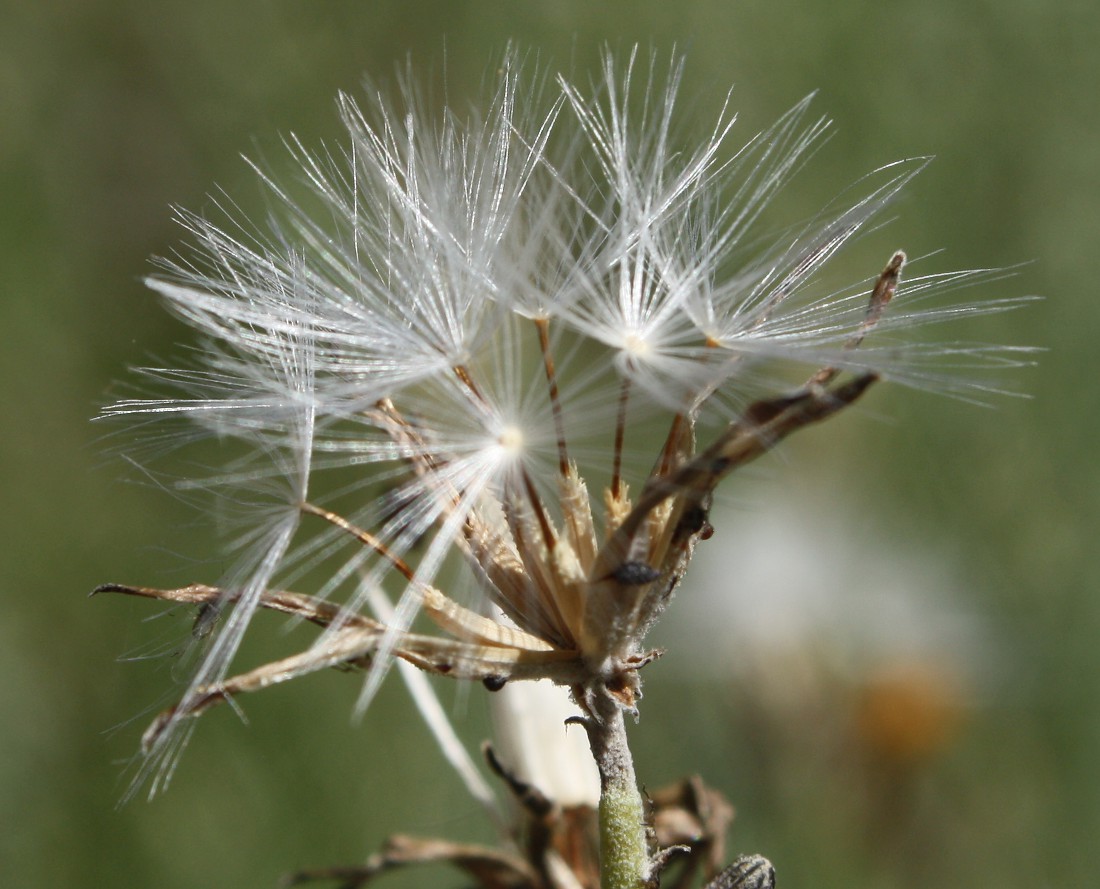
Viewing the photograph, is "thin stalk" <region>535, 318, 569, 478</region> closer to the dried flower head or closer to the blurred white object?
the dried flower head

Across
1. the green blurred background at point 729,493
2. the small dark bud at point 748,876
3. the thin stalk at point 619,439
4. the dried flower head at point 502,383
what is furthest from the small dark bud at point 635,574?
the green blurred background at point 729,493

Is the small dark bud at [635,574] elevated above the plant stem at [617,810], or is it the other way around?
the small dark bud at [635,574]

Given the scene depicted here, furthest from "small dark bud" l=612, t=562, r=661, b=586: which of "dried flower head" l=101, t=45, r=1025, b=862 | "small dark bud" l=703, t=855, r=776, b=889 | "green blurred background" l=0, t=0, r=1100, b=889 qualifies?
"green blurred background" l=0, t=0, r=1100, b=889

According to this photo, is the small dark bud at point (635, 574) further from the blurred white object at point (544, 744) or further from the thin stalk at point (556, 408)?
the blurred white object at point (544, 744)

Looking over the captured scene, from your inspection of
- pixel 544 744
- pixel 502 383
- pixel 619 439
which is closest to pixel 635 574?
pixel 619 439

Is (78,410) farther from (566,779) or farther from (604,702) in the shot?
(604,702)

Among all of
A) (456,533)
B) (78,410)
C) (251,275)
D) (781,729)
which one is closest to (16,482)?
(78,410)
